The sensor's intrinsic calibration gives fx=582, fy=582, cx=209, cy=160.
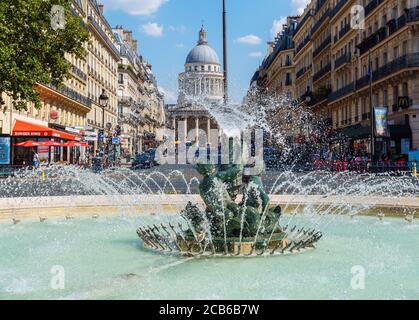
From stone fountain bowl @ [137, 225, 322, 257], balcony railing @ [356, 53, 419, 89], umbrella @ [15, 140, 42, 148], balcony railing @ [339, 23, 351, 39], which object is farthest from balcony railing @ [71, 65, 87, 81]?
stone fountain bowl @ [137, 225, 322, 257]

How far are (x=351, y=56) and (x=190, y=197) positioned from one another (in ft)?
128

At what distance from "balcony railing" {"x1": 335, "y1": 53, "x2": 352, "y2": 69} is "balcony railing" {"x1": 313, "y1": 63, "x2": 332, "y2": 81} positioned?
12.1 ft

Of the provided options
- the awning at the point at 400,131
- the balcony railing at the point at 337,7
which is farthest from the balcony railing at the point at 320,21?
the awning at the point at 400,131

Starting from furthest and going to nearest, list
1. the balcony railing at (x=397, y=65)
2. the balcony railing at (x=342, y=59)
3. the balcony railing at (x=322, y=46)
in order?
1. the balcony railing at (x=322, y=46)
2. the balcony railing at (x=342, y=59)
3. the balcony railing at (x=397, y=65)

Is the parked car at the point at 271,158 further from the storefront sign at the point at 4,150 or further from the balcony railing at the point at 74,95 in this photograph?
the storefront sign at the point at 4,150

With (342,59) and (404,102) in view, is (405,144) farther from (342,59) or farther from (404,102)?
(342,59)

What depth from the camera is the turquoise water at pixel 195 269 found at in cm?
691

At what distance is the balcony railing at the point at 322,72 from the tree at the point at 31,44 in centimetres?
3665

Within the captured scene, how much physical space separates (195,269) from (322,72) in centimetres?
5679

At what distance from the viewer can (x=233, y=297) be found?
6641mm

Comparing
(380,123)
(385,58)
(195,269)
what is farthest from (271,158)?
(195,269)

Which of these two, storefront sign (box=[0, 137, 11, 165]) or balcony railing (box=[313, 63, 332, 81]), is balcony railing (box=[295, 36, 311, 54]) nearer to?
balcony railing (box=[313, 63, 332, 81])
